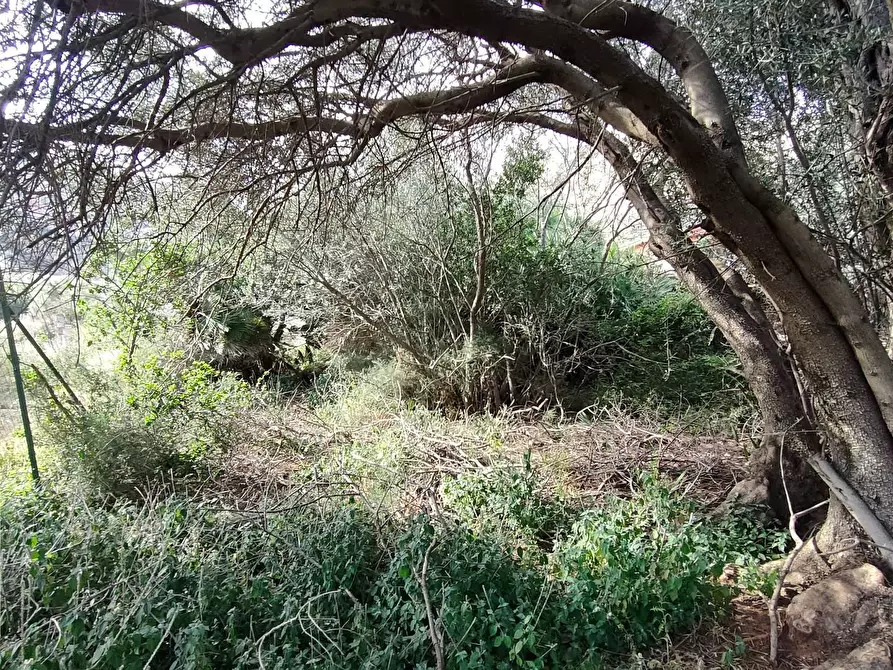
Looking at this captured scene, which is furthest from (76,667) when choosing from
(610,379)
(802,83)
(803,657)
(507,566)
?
(610,379)

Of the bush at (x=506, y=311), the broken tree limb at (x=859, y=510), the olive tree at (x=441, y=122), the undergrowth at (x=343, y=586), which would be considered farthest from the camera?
the bush at (x=506, y=311)

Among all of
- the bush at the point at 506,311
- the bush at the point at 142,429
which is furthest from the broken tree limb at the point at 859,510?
the bush at the point at 142,429

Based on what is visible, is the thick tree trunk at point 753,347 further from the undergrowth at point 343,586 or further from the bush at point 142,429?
the bush at point 142,429

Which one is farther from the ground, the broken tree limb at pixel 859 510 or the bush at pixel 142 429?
the bush at pixel 142 429

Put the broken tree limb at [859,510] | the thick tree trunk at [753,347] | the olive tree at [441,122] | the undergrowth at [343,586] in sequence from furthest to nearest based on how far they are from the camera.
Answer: the thick tree trunk at [753,347] → the broken tree limb at [859,510] → the undergrowth at [343,586] → the olive tree at [441,122]

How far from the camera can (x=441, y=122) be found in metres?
3.53

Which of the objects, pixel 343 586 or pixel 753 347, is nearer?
pixel 343 586

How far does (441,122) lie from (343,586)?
2987 millimetres

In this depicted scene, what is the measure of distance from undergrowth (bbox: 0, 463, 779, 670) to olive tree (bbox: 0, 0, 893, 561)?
3.35ft

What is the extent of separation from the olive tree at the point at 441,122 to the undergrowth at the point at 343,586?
1021mm

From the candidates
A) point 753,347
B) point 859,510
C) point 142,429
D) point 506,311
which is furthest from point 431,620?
point 506,311

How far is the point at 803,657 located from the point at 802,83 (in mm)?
3057

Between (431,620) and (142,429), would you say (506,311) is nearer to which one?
(142,429)

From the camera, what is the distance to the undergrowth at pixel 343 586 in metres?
2.18
